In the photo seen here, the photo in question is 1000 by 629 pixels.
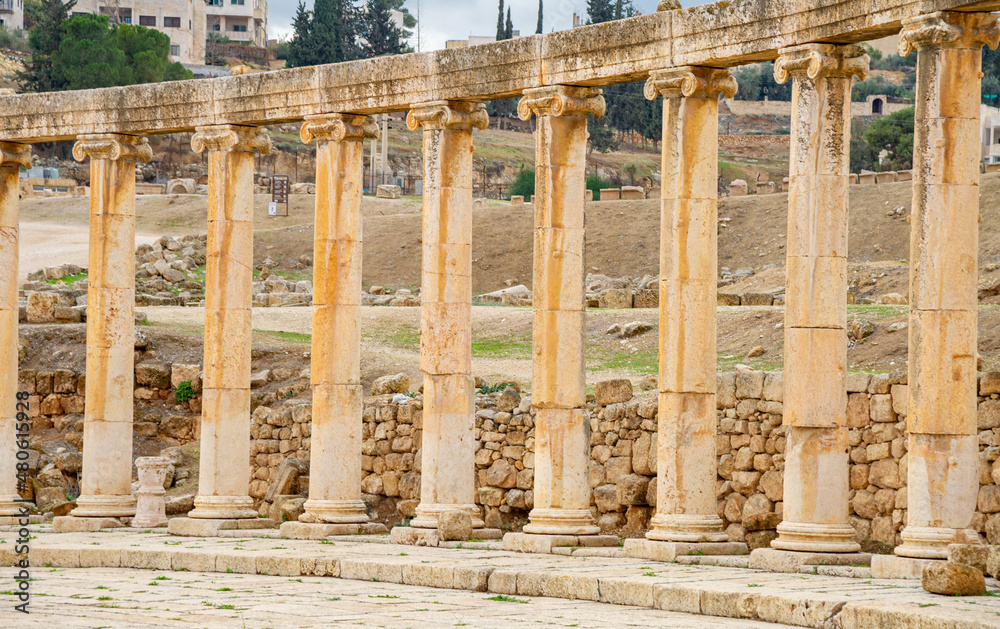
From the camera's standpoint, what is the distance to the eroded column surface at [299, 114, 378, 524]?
85.6 ft

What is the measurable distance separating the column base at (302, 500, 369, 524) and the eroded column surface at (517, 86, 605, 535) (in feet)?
13.7

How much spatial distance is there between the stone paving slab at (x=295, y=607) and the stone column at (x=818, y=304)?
3496 millimetres

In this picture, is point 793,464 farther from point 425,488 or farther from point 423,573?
point 425,488

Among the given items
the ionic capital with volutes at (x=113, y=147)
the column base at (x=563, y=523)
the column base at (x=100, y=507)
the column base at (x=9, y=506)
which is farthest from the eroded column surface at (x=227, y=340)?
the column base at (x=563, y=523)

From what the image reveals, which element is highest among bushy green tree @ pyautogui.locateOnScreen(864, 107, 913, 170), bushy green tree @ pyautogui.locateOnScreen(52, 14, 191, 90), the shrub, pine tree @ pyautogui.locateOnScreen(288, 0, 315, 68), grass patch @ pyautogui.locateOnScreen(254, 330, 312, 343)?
pine tree @ pyautogui.locateOnScreen(288, 0, 315, 68)

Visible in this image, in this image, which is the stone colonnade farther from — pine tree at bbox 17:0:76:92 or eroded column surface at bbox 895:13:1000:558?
pine tree at bbox 17:0:76:92

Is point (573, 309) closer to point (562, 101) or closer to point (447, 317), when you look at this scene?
point (447, 317)

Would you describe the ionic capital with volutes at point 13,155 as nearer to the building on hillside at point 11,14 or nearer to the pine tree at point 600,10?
the pine tree at point 600,10

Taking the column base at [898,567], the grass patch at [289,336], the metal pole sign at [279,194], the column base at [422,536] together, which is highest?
the metal pole sign at [279,194]

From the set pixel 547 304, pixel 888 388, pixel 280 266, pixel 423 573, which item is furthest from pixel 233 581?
pixel 280 266

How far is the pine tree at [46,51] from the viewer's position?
102875 mm

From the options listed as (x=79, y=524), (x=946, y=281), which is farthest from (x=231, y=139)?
(x=946, y=281)

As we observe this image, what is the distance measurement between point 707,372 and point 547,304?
3145mm

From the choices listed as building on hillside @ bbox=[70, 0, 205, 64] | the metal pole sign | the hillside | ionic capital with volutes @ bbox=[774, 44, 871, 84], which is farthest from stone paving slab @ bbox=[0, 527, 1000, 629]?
building on hillside @ bbox=[70, 0, 205, 64]
